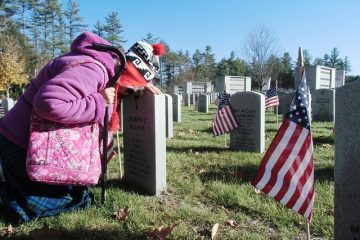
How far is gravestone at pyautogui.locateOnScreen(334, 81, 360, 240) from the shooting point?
2.52m

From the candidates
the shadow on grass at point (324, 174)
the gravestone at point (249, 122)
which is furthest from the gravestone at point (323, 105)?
the shadow on grass at point (324, 174)

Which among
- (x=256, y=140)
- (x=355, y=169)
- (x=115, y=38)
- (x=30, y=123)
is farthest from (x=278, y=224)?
(x=115, y=38)

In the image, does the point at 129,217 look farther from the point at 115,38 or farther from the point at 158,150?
the point at 115,38

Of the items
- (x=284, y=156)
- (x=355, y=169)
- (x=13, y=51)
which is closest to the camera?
(x=355, y=169)

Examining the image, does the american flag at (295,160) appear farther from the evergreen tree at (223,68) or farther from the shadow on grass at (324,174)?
the evergreen tree at (223,68)

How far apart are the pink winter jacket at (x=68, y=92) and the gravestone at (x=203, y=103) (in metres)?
20.7

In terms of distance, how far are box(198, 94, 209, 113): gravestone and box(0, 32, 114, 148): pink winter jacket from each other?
20.7 meters

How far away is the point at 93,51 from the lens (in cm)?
337

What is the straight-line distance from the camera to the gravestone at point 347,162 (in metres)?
2.52

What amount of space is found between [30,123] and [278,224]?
230 cm

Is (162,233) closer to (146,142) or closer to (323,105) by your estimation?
(146,142)

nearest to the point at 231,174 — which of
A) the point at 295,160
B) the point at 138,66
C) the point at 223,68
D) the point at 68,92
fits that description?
the point at 138,66

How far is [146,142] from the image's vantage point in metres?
4.56

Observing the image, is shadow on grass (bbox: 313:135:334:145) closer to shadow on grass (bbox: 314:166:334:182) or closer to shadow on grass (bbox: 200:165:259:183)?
shadow on grass (bbox: 314:166:334:182)
